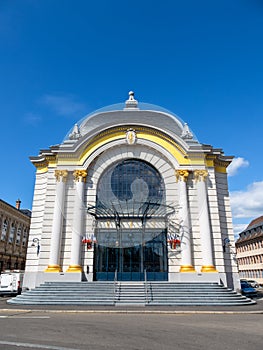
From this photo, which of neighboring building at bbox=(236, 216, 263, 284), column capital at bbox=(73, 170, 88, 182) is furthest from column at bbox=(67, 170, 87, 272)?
neighboring building at bbox=(236, 216, 263, 284)

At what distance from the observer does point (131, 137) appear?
26.2m

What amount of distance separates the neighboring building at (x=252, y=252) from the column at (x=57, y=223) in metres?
48.7

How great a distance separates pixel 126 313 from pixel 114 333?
6.03 m

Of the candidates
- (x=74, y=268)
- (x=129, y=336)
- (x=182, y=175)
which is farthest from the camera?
(x=182, y=175)

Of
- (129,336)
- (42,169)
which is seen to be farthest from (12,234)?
(129,336)

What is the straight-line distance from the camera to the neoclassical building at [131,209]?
23.0m

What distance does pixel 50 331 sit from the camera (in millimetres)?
9102

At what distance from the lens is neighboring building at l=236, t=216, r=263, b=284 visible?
194ft

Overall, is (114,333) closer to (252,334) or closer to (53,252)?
(252,334)

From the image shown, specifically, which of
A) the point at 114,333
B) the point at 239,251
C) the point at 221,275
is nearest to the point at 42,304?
the point at 114,333

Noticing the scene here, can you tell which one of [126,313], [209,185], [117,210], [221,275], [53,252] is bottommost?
[126,313]

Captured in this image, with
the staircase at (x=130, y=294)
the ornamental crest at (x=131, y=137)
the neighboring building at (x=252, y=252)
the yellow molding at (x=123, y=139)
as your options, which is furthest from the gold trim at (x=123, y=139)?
the neighboring building at (x=252, y=252)

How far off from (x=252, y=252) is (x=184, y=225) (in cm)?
4727

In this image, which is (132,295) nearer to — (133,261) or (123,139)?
(133,261)
